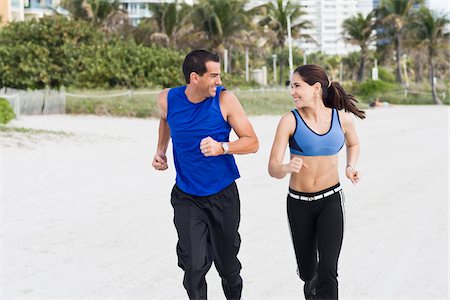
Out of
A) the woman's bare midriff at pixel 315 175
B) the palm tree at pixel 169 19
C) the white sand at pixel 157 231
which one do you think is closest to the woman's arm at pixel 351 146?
the woman's bare midriff at pixel 315 175

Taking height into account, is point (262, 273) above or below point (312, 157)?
below

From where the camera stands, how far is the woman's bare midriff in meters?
4.28

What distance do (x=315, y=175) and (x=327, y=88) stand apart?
0.51 m

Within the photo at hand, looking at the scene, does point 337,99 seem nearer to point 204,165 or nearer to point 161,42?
point 204,165

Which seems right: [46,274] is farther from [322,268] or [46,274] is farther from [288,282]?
[322,268]

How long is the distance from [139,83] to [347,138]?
2891cm

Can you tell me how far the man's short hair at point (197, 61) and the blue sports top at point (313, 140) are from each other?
543 millimetres

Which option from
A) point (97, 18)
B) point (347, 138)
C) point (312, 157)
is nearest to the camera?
point (312, 157)

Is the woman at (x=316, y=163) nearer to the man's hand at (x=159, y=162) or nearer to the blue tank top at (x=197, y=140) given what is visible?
the blue tank top at (x=197, y=140)

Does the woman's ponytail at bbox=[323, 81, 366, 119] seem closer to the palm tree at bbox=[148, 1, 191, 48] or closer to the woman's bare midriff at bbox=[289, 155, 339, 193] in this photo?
the woman's bare midriff at bbox=[289, 155, 339, 193]

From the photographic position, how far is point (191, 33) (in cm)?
4853

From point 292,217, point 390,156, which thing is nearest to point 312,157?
point 292,217

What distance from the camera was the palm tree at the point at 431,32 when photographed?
200 ft

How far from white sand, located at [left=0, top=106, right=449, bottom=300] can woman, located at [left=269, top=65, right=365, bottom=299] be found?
3.70ft
